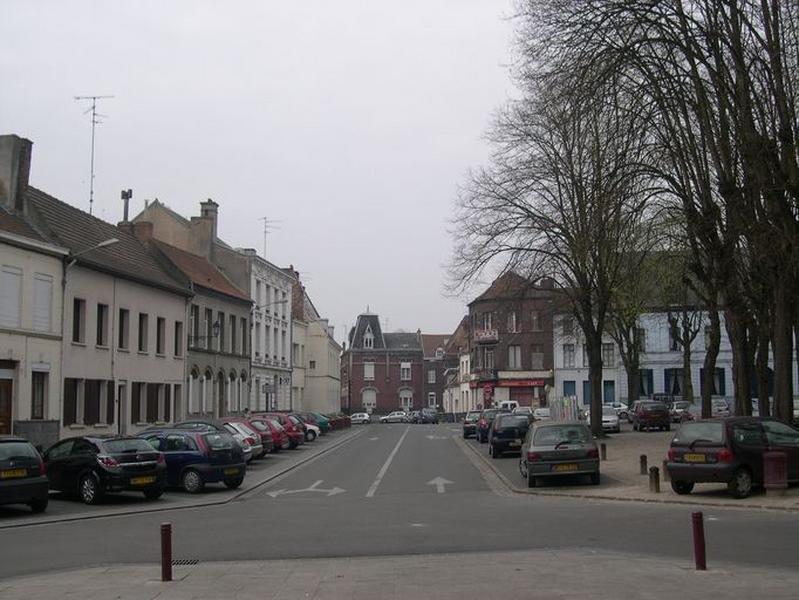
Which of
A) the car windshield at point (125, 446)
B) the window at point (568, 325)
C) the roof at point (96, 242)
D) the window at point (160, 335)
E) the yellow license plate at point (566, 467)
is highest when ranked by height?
the roof at point (96, 242)

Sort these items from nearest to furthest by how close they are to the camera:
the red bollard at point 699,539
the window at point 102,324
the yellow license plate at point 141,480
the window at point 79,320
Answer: the red bollard at point 699,539 < the yellow license plate at point 141,480 < the window at point 79,320 < the window at point 102,324

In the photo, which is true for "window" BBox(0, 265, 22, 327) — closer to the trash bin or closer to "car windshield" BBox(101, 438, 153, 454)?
"car windshield" BBox(101, 438, 153, 454)

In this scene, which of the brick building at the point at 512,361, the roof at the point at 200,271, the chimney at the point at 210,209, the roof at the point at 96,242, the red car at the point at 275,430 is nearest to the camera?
the roof at the point at 96,242

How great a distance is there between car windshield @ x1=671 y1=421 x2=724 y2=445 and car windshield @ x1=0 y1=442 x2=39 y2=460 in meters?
13.6

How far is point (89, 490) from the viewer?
22.1m

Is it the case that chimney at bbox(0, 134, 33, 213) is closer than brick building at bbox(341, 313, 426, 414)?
Yes

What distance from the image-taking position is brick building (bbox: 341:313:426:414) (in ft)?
418

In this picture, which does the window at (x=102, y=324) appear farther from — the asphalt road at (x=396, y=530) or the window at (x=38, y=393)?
the asphalt road at (x=396, y=530)

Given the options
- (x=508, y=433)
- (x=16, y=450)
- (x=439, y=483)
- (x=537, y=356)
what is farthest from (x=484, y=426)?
(x=537, y=356)

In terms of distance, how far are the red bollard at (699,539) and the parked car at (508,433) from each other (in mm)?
24126

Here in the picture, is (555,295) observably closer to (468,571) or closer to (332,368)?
(468,571)

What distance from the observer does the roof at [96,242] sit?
114ft

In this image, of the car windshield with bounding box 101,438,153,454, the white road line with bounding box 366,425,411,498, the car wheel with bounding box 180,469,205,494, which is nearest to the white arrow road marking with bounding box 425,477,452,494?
the white road line with bounding box 366,425,411,498

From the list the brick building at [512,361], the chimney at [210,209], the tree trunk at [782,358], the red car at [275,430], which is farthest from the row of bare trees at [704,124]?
the brick building at [512,361]
